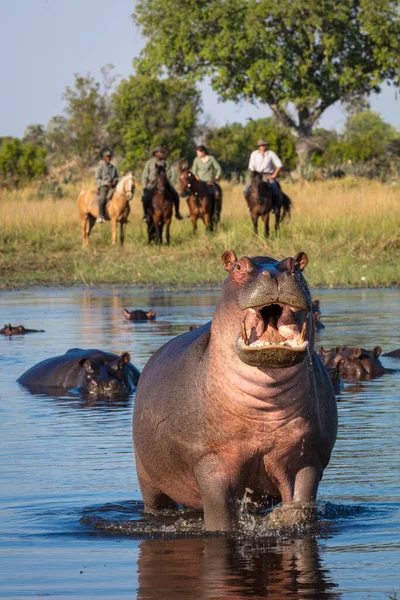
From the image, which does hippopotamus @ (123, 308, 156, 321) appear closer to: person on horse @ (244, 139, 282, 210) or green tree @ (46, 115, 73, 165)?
person on horse @ (244, 139, 282, 210)

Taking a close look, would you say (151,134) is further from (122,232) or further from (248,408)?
(248,408)

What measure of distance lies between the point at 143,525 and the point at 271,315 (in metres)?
1.14

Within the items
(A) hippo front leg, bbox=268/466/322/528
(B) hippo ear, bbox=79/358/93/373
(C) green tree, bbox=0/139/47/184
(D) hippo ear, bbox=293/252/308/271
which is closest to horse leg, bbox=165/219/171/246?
(B) hippo ear, bbox=79/358/93/373

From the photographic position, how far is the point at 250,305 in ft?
11.8

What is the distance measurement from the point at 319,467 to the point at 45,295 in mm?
12301

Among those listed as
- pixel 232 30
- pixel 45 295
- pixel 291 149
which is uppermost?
pixel 232 30

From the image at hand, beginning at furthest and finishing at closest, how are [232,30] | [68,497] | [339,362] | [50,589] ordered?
1. [232,30]
2. [339,362]
3. [68,497]
4. [50,589]

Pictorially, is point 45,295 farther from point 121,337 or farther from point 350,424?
point 350,424

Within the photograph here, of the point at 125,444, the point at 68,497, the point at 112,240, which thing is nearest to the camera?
the point at 68,497

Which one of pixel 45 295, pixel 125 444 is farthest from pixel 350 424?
pixel 45 295

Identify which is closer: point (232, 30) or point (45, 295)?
point (45, 295)

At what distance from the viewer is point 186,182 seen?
2131cm

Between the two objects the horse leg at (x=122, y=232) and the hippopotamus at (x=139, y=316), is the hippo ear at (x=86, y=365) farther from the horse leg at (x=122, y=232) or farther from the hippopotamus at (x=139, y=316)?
the horse leg at (x=122, y=232)

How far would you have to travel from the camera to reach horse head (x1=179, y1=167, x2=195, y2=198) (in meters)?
21.2
